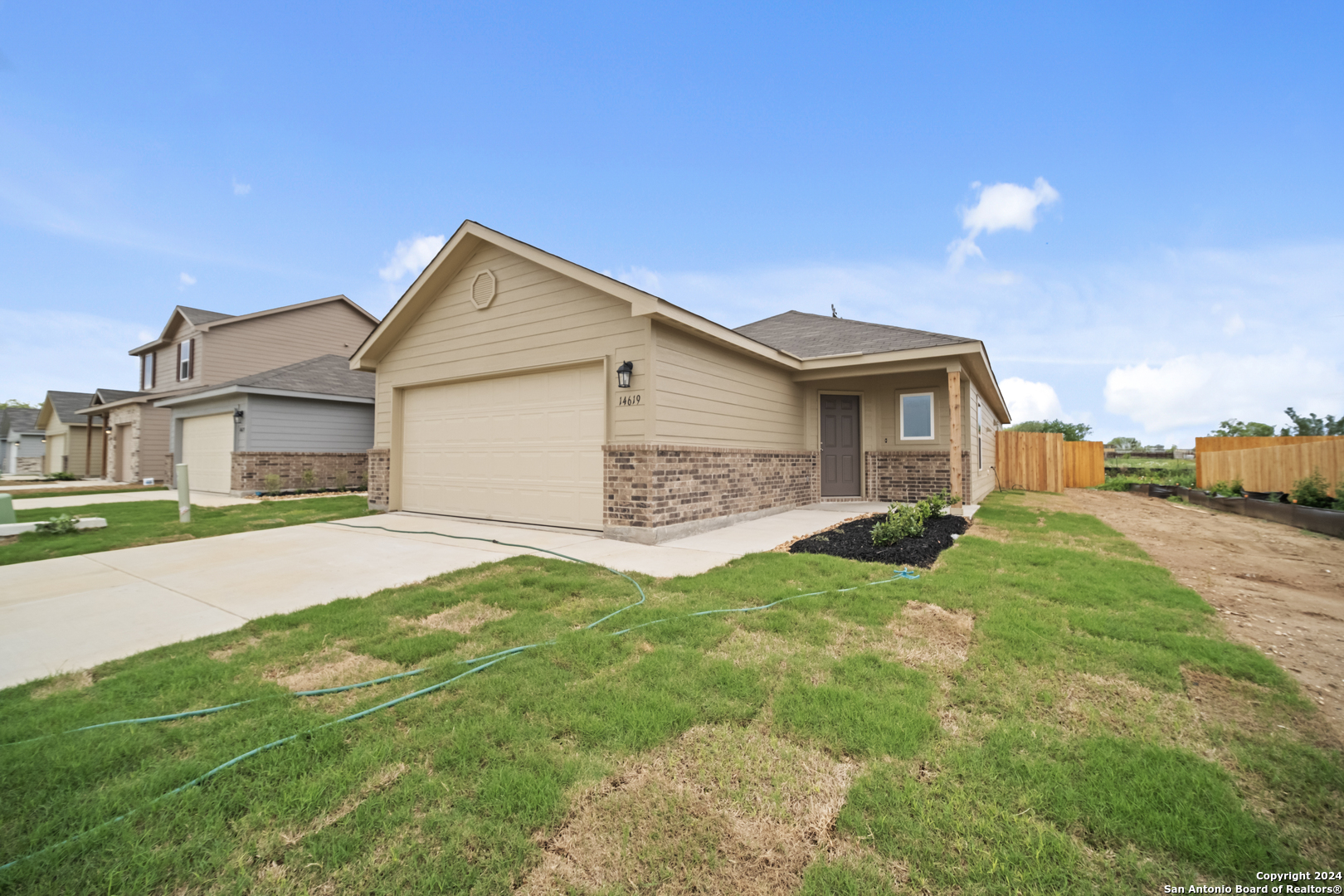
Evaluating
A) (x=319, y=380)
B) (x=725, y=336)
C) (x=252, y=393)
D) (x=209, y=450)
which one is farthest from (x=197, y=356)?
(x=725, y=336)

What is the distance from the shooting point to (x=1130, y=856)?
1.56 m

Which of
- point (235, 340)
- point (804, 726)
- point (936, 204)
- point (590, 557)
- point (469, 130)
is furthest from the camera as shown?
point (235, 340)

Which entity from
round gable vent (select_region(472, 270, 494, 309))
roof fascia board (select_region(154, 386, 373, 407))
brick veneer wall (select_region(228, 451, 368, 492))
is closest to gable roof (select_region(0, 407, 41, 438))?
roof fascia board (select_region(154, 386, 373, 407))

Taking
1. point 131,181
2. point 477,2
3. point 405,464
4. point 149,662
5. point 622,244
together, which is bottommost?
point 149,662

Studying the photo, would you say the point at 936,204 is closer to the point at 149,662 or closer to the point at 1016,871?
the point at 1016,871

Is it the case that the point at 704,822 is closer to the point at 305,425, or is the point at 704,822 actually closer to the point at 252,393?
the point at 252,393

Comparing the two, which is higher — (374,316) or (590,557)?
(374,316)

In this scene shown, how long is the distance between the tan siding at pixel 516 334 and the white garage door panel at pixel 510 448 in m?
0.29

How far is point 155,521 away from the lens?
29.2ft

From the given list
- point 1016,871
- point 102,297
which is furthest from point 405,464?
point 102,297

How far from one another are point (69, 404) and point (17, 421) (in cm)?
1677

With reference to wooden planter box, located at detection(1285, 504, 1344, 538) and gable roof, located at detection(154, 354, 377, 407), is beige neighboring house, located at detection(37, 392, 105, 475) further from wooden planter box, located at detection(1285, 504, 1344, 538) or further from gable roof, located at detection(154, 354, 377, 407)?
wooden planter box, located at detection(1285, 504, 1344, 538)

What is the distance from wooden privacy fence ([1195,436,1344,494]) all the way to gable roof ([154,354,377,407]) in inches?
771

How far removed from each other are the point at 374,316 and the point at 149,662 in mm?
23763
